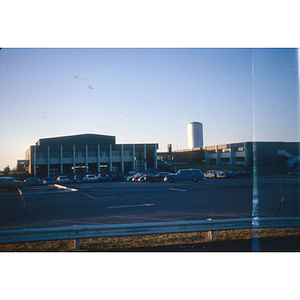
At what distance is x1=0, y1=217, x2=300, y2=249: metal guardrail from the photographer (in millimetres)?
4848

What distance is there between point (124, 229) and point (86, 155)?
42.2 metres

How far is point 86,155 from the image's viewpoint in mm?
45906

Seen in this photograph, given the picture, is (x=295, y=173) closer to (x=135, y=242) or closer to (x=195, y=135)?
(x=135, y=242)

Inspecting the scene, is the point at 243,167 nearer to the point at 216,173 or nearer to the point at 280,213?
the point at 216,173

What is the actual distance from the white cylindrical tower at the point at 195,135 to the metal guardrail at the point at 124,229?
160 ft

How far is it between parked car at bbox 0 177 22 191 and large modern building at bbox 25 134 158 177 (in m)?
17.4

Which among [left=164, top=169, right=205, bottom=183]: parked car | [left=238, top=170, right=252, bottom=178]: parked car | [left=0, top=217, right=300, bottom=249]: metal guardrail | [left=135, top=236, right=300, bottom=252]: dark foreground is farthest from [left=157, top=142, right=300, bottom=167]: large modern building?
[left=164, top=169, right=205, bottom=183]: parked car

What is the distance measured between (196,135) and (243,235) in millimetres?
48716

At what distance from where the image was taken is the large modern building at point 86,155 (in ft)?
139

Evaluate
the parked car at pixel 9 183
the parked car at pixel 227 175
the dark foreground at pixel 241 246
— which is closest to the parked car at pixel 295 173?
the dark foreground at pixel 241 246

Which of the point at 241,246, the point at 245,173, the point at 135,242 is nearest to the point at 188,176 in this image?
the point at 245,173

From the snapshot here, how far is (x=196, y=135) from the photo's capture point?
54094 millimetres

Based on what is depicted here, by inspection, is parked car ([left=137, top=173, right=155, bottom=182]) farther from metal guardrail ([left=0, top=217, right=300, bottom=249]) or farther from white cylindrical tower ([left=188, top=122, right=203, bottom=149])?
metal guardrail ([left=0, top=217, right=300, bottom=249])

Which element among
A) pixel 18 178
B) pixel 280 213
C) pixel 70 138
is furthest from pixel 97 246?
pixel 70 138
